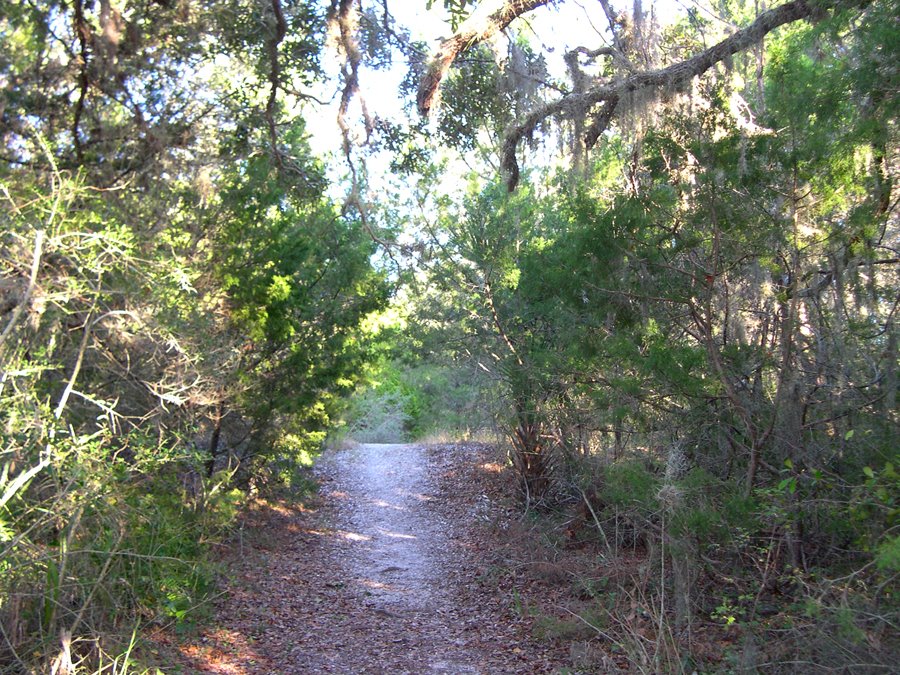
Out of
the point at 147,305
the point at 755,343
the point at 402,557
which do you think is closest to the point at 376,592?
the point at 402,557

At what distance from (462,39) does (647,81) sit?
1711 millimetres

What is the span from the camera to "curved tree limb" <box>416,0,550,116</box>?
22.1 feet

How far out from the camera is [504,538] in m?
10.8

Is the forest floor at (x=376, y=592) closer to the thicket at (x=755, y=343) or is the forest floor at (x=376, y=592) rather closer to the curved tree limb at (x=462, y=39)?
the thicket at (x=755, y=343)

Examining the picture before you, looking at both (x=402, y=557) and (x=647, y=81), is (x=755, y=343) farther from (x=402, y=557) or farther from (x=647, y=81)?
(x=402, y=557)

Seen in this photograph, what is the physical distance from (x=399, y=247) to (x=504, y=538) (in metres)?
4.99

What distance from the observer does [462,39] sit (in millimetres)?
6805

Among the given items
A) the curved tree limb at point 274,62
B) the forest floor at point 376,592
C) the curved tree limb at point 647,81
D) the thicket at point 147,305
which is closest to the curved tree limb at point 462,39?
the curved tree limb at point 647,81

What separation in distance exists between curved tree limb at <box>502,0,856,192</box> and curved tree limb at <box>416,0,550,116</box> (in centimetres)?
110

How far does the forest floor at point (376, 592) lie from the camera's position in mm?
6902

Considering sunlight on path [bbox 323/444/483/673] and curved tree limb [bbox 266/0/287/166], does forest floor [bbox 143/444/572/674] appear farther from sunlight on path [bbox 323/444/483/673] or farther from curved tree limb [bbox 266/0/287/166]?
curved tree limb [bbox 266/0/287/166]

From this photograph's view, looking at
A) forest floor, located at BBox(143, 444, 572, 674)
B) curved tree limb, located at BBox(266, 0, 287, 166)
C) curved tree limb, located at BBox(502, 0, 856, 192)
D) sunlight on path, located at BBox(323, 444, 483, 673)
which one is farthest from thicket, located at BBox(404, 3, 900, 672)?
curved tree limb, located at BBox(266, 0, 287, 166)

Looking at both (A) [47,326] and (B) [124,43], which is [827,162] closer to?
(A) [47,326]

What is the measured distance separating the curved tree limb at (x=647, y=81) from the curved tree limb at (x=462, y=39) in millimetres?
1095
